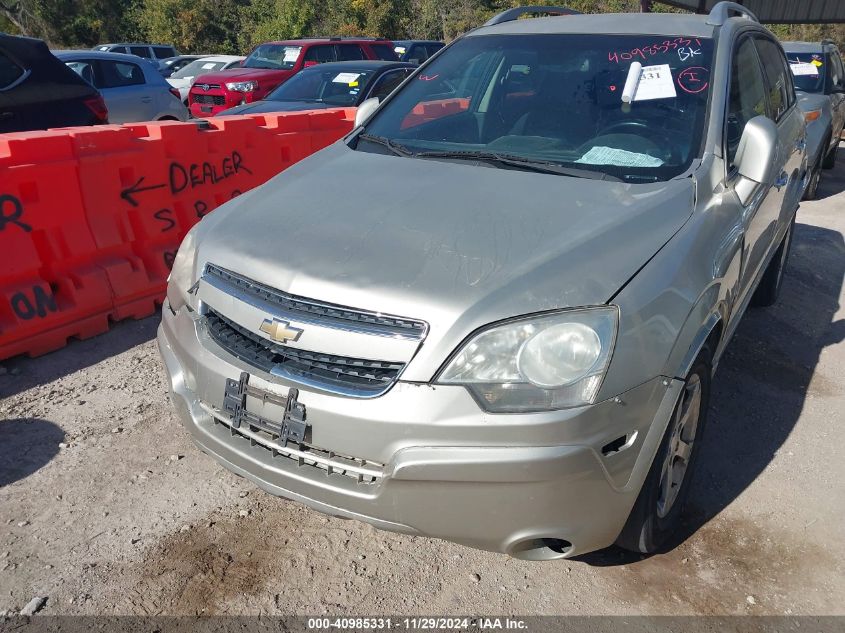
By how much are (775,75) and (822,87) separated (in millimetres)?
6024

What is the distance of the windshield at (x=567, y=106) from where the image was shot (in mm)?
3117

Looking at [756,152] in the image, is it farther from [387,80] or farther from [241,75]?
[241,75]

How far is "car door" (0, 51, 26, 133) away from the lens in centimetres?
588

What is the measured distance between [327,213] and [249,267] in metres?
0.40

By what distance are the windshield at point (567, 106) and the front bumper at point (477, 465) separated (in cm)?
118

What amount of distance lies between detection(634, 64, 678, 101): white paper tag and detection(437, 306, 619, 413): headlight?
1.53 meters

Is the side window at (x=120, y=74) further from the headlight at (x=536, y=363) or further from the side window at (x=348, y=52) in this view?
the headlight at (x=536, y=363)

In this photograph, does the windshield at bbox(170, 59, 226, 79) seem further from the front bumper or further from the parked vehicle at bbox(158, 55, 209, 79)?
the front bumper

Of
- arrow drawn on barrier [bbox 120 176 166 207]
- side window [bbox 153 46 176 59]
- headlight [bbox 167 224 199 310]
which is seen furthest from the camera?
side window [bbox 153 46 176 59]

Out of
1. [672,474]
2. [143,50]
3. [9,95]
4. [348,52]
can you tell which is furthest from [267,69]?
[143,50]

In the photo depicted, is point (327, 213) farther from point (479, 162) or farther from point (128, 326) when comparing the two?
point (128, 326)

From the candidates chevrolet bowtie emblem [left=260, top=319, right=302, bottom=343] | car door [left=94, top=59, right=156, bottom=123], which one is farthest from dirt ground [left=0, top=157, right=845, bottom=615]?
car door [left=94, top=59, right=156, bottom=123]

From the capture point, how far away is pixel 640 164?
303cm

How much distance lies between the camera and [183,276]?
285 centimetres
